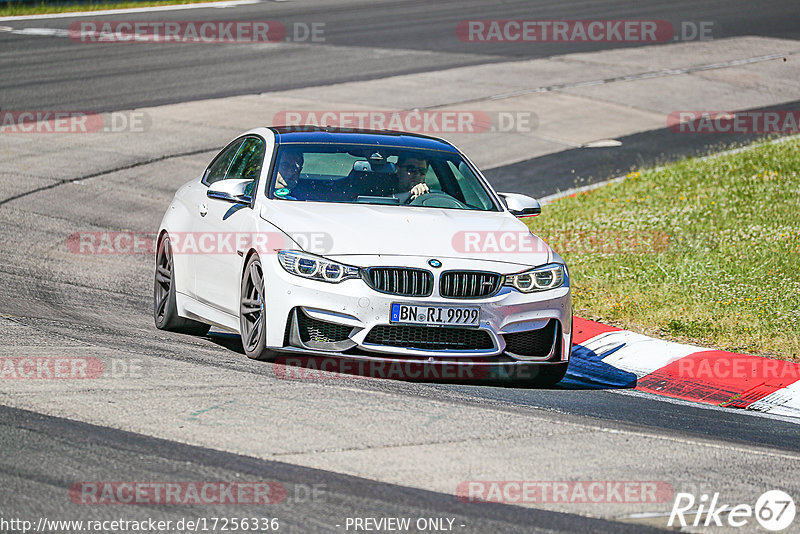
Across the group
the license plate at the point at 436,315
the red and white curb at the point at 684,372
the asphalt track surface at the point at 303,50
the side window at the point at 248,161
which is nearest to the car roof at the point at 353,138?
the side window at the point at 248,161

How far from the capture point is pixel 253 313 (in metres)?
8.08

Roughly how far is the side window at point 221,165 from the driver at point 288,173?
92cm

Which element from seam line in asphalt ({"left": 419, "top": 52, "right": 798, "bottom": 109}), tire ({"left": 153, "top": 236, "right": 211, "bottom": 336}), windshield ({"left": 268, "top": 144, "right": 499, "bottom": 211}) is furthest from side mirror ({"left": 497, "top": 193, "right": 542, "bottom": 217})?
seam line in asphalt ({"left": 419, "top": 52, "right": 798, "bottom": 109})

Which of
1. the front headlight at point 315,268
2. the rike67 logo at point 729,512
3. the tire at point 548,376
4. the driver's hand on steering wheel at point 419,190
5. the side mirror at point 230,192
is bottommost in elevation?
the tire at point 548,376

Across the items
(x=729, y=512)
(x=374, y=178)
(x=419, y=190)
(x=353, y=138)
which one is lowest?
(x=729, y=512)

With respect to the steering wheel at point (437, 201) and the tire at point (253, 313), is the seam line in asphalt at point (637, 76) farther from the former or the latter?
the tire at point (253, 313)

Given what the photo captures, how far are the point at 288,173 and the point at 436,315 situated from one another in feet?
6.15

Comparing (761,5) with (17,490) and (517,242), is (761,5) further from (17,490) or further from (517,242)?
(17,490)

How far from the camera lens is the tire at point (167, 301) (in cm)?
948

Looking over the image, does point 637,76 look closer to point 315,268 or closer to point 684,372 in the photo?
point 684,372

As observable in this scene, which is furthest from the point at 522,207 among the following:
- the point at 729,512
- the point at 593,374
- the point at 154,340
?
the point at 729,512

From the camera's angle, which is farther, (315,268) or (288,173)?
(288,173)

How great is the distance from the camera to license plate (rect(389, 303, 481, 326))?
759 centimetres

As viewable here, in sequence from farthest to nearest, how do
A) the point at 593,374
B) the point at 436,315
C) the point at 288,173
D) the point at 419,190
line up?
1. the point at 593,374
2. the point at 419,190
3. the point at 288,173
4. the point at 436,315
